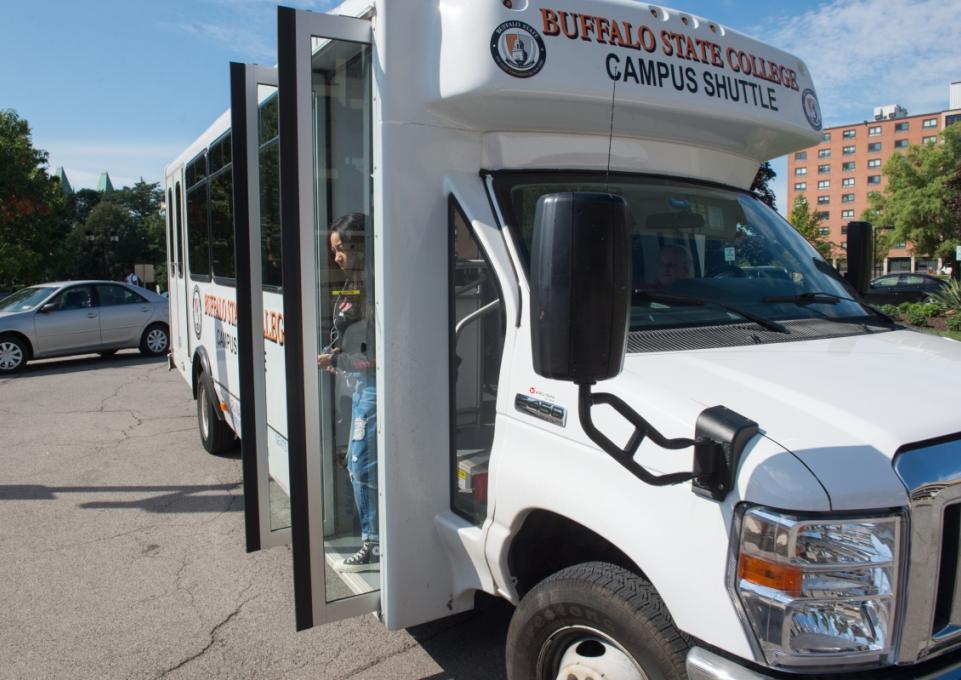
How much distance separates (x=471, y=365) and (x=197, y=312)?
4478 millimetres

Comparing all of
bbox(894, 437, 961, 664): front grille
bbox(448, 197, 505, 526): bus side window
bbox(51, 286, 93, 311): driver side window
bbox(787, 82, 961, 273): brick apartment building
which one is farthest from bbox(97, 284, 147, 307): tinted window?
bbox(787, 82, 961, 273): brick apartment building

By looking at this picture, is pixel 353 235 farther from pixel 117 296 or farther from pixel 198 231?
pixel 117 296

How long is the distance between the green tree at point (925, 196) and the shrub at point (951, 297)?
30566mm

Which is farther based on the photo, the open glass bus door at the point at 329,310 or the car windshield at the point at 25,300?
the car windshield at the point at 25,300

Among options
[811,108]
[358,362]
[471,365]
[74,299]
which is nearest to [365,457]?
[358,362]

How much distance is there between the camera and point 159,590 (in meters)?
4.45

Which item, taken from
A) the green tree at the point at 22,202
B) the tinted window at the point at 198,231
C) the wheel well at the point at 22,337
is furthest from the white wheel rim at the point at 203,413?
the green tree at the point at 22,202

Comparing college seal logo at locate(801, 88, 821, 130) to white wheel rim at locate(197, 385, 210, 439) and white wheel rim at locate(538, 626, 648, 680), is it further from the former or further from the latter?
white wheel rim at locate(197, 385, 210, 439)

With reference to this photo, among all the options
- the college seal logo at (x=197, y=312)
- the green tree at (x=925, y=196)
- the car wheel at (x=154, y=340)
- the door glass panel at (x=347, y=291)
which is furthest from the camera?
the green tree at (x=925, y=196)

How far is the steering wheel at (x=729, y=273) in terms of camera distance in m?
3.17

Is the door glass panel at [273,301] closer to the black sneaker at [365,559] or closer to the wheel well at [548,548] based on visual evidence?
the black sneaker at [365,559]

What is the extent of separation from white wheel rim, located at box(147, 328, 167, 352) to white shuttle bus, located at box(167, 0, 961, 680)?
1247 centimetres

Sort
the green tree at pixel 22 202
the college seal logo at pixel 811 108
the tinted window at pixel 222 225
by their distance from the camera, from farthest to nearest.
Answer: the green tree at pixel 22 202 → the tinted window at pixel 222 225 → the college seal logo at pixel 811 108

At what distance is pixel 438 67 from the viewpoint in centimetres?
295
